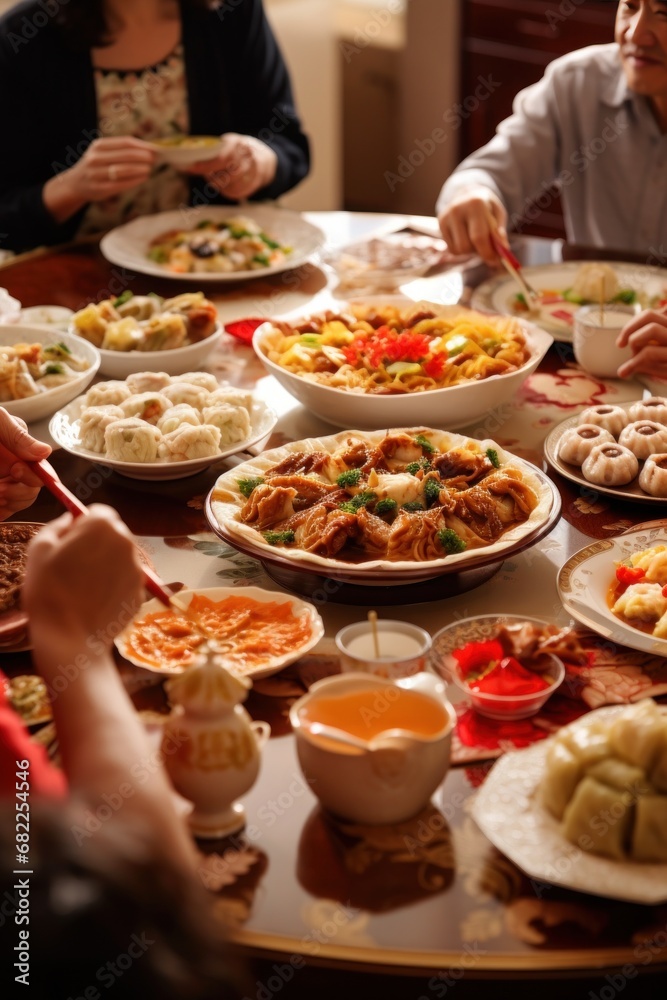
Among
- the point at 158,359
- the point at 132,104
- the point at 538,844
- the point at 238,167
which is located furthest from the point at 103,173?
the point at 538,844

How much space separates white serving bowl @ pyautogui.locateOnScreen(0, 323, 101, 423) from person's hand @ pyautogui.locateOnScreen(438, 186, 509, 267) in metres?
1.12

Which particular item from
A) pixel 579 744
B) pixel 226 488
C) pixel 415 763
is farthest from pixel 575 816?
pixel 226 488

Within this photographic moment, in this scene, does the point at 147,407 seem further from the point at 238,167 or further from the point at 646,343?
the point at 238,167

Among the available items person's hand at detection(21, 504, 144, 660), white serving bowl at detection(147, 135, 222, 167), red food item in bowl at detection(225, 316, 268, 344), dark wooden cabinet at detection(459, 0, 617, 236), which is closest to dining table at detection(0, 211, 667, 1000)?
person's hand at detection(21, 504, 144, 660)

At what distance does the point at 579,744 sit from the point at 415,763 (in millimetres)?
198

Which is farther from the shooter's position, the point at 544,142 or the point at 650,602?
the point at 544,142

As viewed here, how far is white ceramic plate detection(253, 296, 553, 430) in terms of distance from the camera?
2.28 meters

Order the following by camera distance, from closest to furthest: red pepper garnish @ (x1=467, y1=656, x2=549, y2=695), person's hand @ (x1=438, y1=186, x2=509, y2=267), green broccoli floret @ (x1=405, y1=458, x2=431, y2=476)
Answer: red pepper garnish @ (x1=467, y1=656, x2=549, y2=695) < green broccoli floret @ (x1=405, y1=458, x2=431, y2=476) < person's hand @ (x1=438, y1=186, x2=509, y2=267)

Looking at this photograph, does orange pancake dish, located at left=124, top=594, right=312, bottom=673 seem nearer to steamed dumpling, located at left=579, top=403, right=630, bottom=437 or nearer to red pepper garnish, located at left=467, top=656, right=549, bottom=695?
red pepper garnish, located at left=467, top=656, right=549, bottom=695

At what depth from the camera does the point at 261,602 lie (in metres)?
1.75

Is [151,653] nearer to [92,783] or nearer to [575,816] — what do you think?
[92,783]

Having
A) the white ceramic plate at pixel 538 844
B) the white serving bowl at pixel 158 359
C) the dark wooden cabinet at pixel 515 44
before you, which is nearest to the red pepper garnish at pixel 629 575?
the white ceramic plate at pixel 538 844

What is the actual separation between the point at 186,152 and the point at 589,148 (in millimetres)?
1338

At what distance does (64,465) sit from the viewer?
2.33 m
